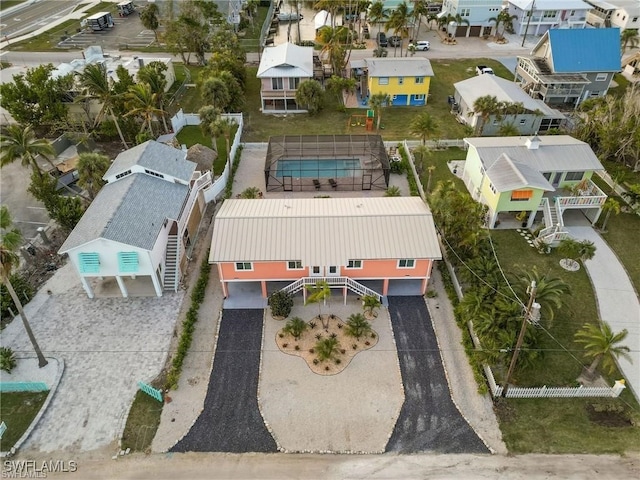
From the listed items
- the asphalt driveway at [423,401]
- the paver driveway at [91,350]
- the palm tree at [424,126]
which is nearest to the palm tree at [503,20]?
the palm tree at [424,126]

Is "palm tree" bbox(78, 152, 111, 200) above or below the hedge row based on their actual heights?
above

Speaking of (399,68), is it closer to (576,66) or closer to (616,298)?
(576,66)

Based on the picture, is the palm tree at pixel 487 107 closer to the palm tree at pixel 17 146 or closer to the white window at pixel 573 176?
the white window at pixel 573 176

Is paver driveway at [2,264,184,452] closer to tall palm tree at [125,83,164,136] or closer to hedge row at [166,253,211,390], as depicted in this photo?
hedge row at [166,253,211,390]

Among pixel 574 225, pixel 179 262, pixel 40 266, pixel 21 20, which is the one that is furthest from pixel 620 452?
pixel 21 20

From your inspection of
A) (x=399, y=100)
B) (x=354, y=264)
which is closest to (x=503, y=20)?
(x=399, y=100)

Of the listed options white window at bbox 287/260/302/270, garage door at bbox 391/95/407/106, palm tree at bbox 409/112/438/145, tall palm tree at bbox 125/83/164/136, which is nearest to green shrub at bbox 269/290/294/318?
white window at bbox 287/260/302/270
